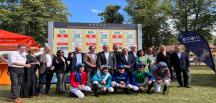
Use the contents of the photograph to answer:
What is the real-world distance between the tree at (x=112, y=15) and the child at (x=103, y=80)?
43.9 meters

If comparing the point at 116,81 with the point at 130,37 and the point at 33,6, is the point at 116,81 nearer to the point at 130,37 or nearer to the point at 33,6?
the point at 130,37

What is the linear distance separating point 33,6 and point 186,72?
31.9 m

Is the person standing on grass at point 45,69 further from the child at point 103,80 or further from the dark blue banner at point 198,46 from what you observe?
the dark blue banner at point 198,46

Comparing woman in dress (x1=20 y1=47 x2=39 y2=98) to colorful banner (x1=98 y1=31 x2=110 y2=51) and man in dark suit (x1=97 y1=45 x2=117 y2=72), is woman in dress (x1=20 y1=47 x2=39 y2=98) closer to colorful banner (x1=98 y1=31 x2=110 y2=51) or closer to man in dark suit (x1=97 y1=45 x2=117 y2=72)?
man in dark suit (x1=97 y1=45 x2=117 y2=72)

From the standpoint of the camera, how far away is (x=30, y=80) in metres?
11.7

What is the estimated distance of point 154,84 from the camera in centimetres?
1277

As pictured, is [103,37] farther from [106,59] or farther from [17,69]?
[17,69]

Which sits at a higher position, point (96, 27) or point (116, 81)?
point (96, 27)

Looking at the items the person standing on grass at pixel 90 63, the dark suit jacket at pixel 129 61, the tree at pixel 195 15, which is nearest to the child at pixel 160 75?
the dark suit jacket at pixel 129 61

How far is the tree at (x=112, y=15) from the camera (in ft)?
183

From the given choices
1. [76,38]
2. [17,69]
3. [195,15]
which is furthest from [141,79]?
[195,15]

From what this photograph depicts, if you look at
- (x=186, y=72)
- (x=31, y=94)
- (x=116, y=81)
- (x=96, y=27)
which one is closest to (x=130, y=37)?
(x=96, y=27)

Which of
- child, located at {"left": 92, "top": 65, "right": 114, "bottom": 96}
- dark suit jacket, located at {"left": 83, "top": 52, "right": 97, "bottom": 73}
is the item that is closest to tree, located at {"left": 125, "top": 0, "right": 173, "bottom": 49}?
dark suit jacket, located at {"left": 83, "top": 52, "right": 97, "bottom": 73}

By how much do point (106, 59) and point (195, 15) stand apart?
40.5 metres
